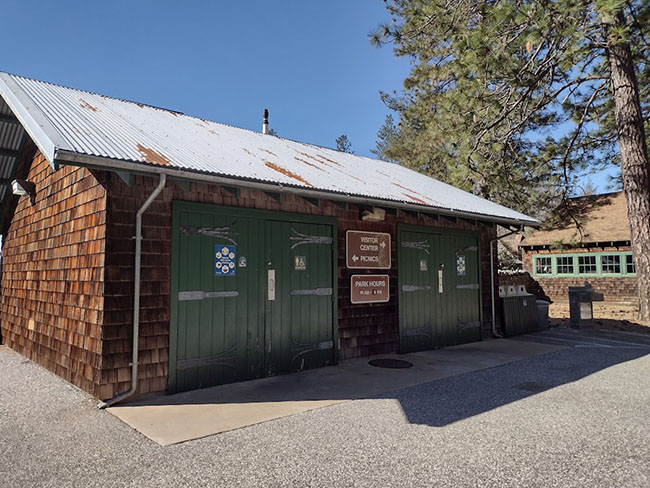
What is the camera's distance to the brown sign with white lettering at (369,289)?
7.55 meters

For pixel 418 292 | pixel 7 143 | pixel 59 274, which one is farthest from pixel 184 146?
pixel 418 292

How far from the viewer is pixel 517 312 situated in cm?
1080

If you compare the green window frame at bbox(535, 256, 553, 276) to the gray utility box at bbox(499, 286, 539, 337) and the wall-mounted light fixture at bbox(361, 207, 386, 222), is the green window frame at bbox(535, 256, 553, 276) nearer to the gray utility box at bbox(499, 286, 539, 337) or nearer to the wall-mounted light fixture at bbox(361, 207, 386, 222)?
the gray utility box at bbox(499, 286, 539, 337)

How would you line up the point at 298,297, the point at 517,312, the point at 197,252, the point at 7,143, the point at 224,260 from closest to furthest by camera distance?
the point at 197,252, the point at 224,260, the point at 298,297, the point at 7,143, the point at 517,312

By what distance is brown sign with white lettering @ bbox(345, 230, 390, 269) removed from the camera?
755 centimetres

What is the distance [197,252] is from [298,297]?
5.69 feet

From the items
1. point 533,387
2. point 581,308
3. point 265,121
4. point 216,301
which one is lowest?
point 533,387

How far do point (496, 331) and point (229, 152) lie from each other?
7293 millimetres

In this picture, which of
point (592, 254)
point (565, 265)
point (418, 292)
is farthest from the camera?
point (565, 265)

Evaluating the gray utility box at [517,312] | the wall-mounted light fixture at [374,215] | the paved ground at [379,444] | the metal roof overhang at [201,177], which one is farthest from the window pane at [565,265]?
the paved ground at [379,444]

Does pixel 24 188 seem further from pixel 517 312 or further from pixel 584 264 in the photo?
pixel 584 264

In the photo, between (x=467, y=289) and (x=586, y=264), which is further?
(x=586, y=264)

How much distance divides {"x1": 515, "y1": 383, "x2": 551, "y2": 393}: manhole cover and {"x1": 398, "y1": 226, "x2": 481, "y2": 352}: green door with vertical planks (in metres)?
2.57

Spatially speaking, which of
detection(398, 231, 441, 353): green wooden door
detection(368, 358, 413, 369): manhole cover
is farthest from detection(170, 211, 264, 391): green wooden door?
detection(398, 231, 441, 353): green wooden door
